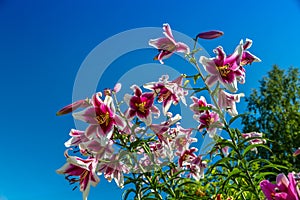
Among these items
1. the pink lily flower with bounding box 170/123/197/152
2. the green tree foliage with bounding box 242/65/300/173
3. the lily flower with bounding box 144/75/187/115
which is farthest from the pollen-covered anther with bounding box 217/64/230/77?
the green tree foliage with bounding box 242/65/300/173

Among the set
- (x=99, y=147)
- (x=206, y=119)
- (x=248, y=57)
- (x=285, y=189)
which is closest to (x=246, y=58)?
(x=248, y=57)

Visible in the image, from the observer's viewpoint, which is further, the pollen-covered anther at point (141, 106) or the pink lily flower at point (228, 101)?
the pink lily flower at point (228, 101)

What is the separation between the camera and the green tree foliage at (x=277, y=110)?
15156 mm

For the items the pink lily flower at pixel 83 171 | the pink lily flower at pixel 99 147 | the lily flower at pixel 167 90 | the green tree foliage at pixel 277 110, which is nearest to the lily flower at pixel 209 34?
the lily flower at pixel 167 90

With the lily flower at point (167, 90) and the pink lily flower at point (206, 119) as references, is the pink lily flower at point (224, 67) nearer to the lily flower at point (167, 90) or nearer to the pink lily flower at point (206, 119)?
the lily flower at point (167, 90)

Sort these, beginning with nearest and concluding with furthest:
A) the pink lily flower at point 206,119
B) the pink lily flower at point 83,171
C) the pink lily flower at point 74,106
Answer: the pink lily flower at point 83,171, the pink lily flower at point 74,106, the pink lily flower at point 206,119

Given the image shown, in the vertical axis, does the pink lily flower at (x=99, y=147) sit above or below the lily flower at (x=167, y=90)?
below

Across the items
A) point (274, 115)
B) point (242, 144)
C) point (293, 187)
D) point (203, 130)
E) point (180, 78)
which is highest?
point (274, 115)

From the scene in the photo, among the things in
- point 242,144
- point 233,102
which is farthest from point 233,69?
point 242,144

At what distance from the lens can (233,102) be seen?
2.28 meters

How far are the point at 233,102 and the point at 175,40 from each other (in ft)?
1.71

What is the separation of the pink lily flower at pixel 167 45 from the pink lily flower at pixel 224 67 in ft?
0.64

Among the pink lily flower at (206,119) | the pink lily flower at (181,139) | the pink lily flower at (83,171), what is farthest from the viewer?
the pink lily flower at (181,139)

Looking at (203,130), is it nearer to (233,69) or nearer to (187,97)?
(187,97)
